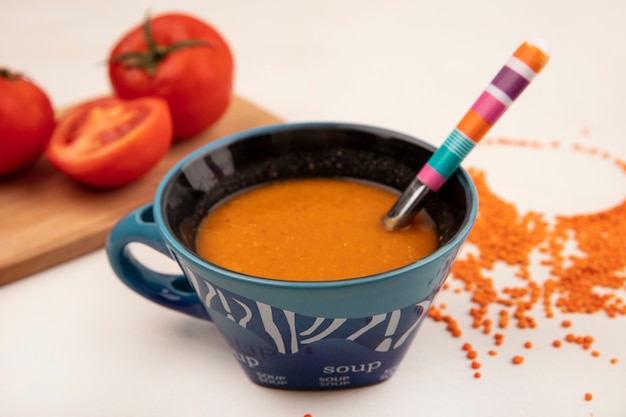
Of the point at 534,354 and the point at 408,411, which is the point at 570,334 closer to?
the point at 534,354

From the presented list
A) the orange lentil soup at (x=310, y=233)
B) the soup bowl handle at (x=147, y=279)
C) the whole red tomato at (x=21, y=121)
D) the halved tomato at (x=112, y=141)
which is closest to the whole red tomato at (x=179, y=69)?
the halved tomato at (x=112, y=141)

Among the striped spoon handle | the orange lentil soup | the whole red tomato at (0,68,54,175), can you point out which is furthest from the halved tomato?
the striped spoon handle

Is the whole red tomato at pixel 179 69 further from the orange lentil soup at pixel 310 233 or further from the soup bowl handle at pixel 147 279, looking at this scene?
the soup bowl handle at pixel 147 279

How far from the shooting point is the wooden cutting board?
1563mm

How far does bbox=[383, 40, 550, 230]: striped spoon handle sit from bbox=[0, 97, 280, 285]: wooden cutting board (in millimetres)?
761

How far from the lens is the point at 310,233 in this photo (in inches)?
47.8

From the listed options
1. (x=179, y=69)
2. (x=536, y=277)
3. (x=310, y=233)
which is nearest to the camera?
(x=310, y=233)

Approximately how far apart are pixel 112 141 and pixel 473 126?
995mm

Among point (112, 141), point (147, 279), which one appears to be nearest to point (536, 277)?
point (147, 279)

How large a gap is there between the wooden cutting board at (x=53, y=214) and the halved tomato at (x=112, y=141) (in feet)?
0.17

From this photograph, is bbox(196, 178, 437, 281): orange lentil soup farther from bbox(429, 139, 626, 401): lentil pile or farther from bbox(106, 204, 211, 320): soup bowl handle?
bbox(429, 139, 626, 401): lentil pile

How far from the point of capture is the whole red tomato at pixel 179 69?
1.91 metres

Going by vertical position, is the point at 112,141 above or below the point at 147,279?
below

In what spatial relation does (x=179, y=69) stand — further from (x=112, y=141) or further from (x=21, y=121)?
(x=21, y=121)
